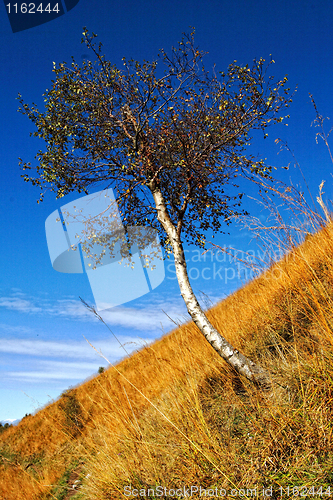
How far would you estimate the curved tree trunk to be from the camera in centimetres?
376

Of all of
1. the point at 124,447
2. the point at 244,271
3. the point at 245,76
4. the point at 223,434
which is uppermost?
the point at 245,76

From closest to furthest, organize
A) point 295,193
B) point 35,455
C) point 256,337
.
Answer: point 295,193 < point 256,337 < point 35,455

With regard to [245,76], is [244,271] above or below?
below

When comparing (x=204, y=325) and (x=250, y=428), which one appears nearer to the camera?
(x=250, y=428)

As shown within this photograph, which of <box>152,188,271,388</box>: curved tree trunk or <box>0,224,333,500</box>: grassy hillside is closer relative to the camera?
<box>0,224,333,500</box>: grassy hillside

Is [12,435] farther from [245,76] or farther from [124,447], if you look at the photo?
[245,76]

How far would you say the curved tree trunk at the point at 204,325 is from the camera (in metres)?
3.76

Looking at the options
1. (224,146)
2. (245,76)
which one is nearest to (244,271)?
(224,146)

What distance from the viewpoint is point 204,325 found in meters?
4.20

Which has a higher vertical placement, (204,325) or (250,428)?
(204,325)

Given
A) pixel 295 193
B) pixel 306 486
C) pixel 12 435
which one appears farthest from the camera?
pixel 12 435

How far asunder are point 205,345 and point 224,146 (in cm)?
430

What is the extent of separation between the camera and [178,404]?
323 cm

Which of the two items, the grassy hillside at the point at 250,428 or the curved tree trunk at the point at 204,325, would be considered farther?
the curved tree trunk at the point at 204,325
